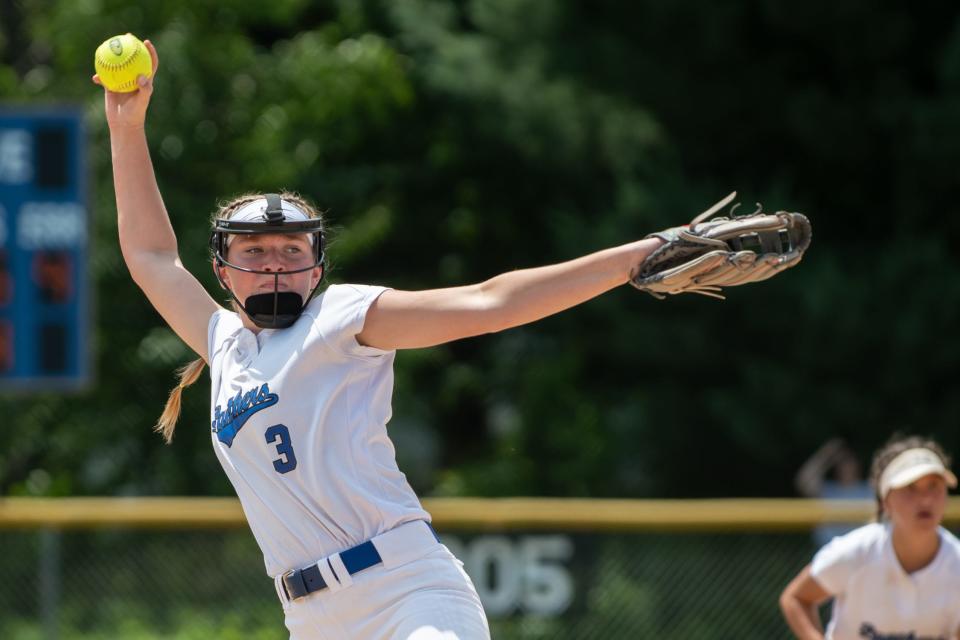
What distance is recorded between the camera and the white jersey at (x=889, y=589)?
18.0 feet

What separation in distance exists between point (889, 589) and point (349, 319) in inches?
118

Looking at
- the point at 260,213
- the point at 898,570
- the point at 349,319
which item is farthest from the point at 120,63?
the point at 898,570

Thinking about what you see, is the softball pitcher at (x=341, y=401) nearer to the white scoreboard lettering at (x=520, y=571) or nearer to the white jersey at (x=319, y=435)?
the white jersey at (x=319, y=435)

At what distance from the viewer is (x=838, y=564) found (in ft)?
18.3

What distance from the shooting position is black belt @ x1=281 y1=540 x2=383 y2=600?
3.29m

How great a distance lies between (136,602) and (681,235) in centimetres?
674

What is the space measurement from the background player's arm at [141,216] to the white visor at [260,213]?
13.7 inches

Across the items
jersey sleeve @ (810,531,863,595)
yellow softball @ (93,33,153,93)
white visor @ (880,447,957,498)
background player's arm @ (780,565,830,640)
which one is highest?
yellow softball @ (93,33,153,93)

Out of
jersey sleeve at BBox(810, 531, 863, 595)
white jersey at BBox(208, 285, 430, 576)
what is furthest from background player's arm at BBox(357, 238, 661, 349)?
jersey sleeve at BBox(810, 531, 863, 595)

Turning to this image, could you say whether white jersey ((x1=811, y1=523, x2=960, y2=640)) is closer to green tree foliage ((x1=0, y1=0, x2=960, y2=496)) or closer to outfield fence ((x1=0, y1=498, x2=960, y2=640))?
outfield fence ((x1=0, y1=498, x2=960, y2=640))

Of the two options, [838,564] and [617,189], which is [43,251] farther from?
[617,189]

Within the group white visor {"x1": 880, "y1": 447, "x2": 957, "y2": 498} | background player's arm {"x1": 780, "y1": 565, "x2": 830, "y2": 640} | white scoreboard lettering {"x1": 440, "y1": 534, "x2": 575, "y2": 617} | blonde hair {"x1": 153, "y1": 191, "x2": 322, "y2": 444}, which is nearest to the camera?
blonde hair {"x1": 153, "y1": 191, "x2": 322, "y2": 444}

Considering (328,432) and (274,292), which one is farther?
(274,292)

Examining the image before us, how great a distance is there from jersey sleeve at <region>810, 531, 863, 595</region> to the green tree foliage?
6.23 metres
